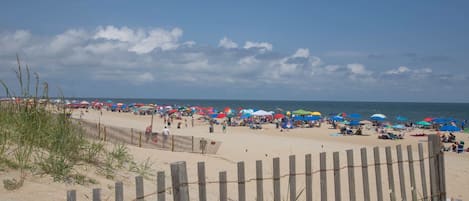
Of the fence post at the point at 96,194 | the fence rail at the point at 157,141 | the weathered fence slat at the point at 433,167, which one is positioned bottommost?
the fence rail at the point at 157,141

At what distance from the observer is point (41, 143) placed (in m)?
5.56

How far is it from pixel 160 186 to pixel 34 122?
11.4 feet

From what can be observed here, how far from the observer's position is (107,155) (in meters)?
7.00

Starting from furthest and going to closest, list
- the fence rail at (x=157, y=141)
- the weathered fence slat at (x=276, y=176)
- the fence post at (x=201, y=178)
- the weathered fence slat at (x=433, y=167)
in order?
the fence rail at (x=157, y=141)
the weathered fence slat at (x=433, y=167)
the weathered fence slat at (x=276, y=176)
the fence post at (x=201, y=178)

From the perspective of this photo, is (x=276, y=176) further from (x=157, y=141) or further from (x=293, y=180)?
(x=157, y=141)

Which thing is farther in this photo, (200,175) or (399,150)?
(399,150)

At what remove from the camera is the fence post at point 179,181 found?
2.94m

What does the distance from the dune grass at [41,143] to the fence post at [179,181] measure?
2449mm

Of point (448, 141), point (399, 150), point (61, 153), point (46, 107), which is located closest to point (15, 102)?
point (46, 107)

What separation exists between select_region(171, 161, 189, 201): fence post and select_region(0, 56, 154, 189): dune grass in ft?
8.03

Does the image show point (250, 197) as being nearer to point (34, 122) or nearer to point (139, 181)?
point (34, 122)

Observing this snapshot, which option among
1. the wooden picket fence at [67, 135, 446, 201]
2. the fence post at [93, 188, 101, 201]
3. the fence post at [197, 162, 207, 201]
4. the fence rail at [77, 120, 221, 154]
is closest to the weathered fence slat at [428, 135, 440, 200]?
the wooden picket fence at [67, 135, 446, 201]

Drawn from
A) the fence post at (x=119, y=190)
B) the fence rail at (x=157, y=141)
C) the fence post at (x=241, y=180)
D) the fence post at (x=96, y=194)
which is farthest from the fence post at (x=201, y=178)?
the fence rail at (x=157, y=141)

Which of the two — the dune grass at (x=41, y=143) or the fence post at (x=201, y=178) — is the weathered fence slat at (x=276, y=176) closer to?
the fence post at (x=201, y=178)
